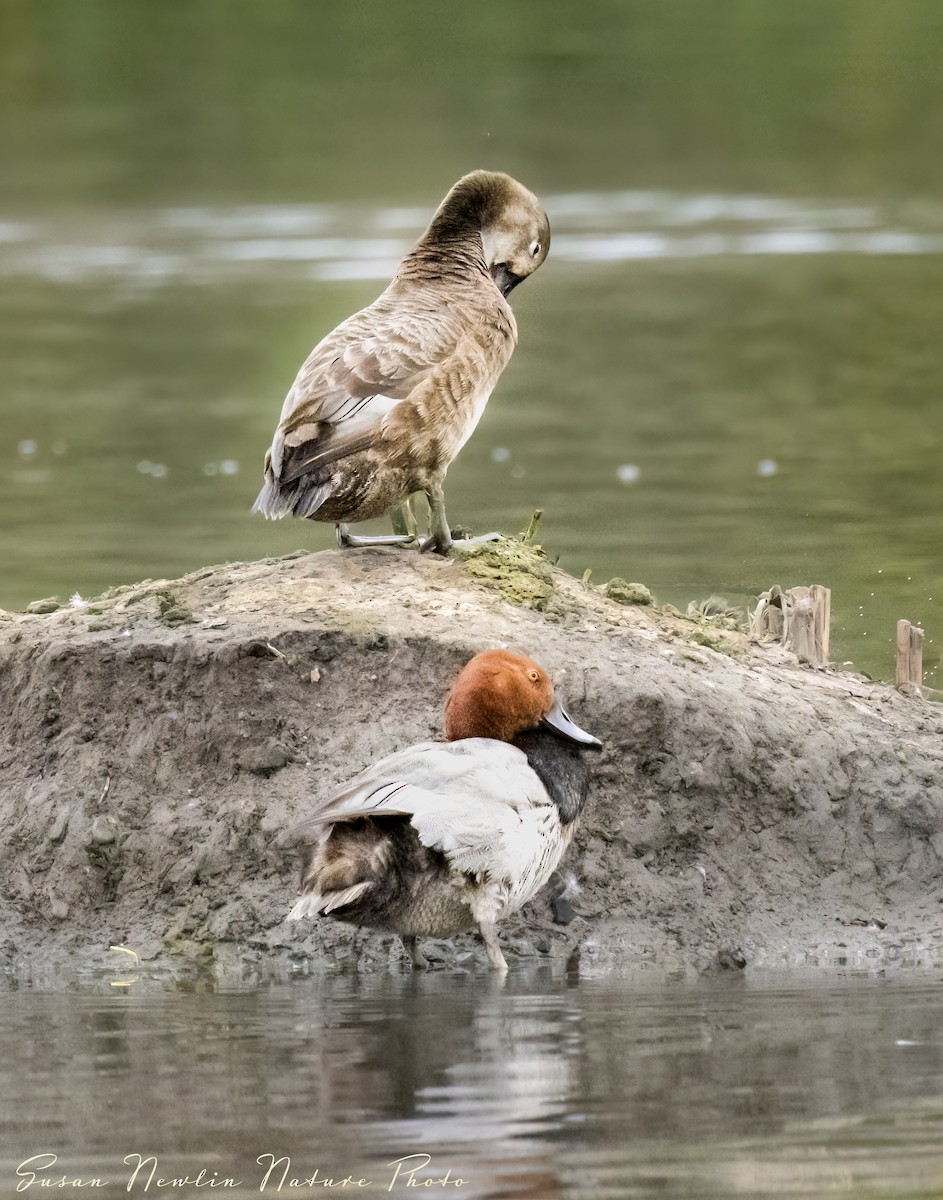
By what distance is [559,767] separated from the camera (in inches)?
265

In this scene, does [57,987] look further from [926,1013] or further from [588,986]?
[926,1013]

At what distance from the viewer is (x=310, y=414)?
310 inches

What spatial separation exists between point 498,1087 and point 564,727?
2.07 m

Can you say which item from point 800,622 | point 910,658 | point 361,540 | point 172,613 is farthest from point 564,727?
point 910,658

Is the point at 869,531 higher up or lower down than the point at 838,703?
higher up

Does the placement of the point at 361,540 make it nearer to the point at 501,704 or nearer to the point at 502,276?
the point at 502,276

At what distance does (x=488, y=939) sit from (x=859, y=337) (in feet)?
51.8

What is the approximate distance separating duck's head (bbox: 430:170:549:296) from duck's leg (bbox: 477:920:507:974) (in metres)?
3.47

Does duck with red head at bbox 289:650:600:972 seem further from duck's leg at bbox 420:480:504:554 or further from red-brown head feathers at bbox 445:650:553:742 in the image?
duck's leg at bbox 420:480:504:554

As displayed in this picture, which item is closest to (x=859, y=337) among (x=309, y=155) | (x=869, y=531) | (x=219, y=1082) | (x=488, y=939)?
(x=869, y=531)

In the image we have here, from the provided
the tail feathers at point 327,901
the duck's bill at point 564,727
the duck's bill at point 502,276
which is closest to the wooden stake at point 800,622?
the duck's bill at point 502,276

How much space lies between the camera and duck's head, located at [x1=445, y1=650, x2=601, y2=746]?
6.68 metres

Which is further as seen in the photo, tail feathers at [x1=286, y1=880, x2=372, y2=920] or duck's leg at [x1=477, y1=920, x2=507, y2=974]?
duck's leg at [x1=477, y1=920, x2=507, y2=974]

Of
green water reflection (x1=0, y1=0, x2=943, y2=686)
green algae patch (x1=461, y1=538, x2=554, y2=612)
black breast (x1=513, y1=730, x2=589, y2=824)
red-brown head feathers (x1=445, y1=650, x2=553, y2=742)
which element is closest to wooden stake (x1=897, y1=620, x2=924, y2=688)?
green water reflection (x1=0, y1=0, x2=943, y2=686)
